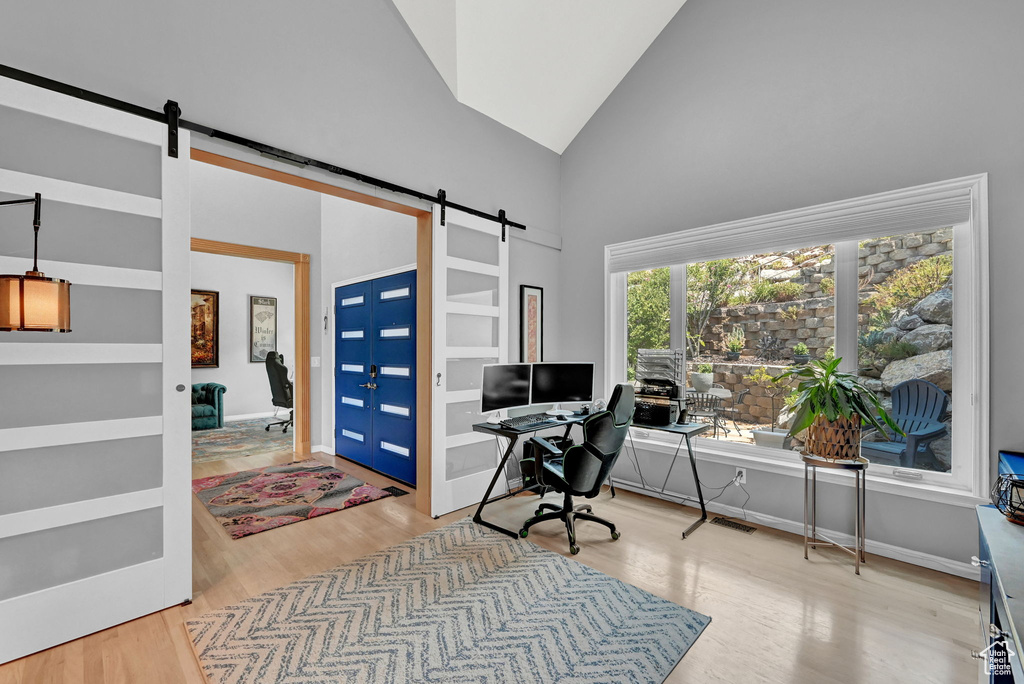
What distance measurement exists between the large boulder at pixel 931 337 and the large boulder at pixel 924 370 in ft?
0.11

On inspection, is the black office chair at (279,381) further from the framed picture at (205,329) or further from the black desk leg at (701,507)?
the black desk leg at (701,507)

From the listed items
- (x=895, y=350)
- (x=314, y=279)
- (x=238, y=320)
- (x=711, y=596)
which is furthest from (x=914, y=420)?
(x=238, y=320)

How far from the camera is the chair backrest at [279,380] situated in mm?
6266

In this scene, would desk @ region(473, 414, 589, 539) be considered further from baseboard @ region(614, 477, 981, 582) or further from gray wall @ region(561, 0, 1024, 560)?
baseboard @ region(614, 477, 981, 582)

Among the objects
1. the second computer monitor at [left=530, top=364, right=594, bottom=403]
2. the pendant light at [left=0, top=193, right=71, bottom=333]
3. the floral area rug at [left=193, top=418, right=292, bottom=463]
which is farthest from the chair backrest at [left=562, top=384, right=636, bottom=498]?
the floral area rug at [left=193, top=418, right=292, bottom=463]

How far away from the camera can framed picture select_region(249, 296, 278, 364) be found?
7762 millimetres

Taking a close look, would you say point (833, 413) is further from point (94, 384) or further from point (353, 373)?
point (353, 373)

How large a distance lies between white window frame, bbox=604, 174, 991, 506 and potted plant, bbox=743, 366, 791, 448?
0.06 meters

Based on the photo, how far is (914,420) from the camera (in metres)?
2.77

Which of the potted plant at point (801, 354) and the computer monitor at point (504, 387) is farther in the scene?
Answer: the computer monitor at point (504, 387)

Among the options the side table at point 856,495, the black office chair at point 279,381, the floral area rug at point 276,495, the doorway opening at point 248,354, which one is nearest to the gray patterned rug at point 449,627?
the floral area rug at point 276,495

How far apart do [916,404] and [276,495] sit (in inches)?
183

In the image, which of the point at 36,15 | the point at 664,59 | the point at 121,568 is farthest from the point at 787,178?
the point at 121,568

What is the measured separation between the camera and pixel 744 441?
344 cm
